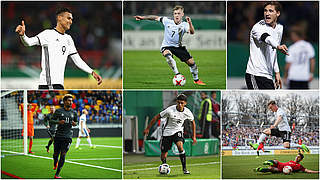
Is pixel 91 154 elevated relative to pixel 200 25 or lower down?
lower down

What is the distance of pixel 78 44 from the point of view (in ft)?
39.1

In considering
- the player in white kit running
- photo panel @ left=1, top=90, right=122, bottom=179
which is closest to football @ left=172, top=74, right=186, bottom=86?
photo panel @ left=1, top=90, right=122, bottom=179

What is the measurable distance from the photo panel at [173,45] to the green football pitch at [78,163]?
3.06ft

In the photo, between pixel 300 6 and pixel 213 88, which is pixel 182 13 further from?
pixel 300 6

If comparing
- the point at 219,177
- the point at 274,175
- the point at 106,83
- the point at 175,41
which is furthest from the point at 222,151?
the point at 106,83

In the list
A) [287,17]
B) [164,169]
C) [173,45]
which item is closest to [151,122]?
[164,169]

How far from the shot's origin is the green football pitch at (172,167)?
20.5ft

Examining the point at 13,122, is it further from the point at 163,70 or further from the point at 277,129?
the point at 277,129

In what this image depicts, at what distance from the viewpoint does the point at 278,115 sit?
657cm

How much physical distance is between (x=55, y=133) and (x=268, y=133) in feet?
9.68

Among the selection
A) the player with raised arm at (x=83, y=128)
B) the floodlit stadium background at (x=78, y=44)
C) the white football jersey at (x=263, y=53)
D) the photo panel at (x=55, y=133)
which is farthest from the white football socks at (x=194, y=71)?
the floodlit stadium background at (x=78, y=44)

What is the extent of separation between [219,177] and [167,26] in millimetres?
2205

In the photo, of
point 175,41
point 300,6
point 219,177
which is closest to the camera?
point 175,41

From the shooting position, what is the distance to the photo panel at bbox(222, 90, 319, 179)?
653 cm
